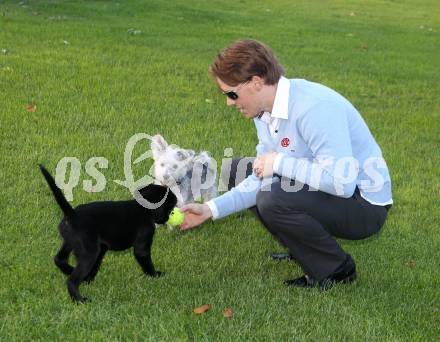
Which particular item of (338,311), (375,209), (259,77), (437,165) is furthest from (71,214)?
(437,165)

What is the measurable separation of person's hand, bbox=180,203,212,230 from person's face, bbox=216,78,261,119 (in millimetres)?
908

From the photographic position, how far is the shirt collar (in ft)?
15.9

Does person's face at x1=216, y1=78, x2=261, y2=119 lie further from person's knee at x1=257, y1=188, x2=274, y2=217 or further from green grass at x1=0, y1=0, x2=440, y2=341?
green grass at x1=0, y1=0, x2=440, y2=341

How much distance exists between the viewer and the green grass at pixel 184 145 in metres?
4.61

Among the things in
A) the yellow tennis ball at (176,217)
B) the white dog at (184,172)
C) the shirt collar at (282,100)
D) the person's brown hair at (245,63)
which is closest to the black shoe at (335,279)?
the yellow tennis ball at (176,217)

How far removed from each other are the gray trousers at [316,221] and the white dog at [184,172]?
179 cm

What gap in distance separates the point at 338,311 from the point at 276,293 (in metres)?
0.50

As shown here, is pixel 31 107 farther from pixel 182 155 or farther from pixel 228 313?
pixel 228 313

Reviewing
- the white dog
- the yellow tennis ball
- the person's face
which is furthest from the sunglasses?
the white dog

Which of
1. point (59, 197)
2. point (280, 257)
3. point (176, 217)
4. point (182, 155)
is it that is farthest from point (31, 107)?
point (59, 197)

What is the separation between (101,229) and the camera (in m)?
4.69

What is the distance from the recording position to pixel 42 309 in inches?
182

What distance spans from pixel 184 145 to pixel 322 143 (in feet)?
13.5

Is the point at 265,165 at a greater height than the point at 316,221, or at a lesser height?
greater
